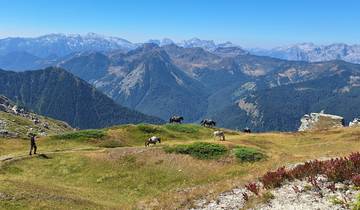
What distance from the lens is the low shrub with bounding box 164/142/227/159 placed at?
58.6 meters

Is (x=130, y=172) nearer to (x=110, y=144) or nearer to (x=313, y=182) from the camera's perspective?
(x=110, y=144)

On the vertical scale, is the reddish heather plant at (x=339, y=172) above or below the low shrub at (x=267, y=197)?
above

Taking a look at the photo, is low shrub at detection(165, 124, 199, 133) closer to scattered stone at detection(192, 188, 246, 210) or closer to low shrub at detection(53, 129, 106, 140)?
low shrub at detection(53, 129, 106, 140)

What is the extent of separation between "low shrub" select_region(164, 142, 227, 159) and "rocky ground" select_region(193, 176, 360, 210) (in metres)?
28.9

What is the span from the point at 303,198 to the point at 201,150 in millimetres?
33718

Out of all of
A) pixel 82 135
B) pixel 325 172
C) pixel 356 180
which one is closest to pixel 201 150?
pixel 82 135

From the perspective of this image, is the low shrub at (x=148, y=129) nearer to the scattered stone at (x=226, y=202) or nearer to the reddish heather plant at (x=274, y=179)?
the scattered stone at (x=226, y=202)

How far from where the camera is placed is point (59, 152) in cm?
6494

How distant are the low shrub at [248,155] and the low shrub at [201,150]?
1.85m

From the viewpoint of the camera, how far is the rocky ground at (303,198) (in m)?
24.5

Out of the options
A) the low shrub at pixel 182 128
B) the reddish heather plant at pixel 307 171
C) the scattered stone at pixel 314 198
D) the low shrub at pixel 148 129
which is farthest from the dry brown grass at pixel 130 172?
the low shrub at pixel 182 128

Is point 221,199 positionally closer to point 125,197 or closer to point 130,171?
point 125,197

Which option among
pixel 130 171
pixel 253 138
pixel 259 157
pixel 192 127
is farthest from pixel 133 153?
pixel 192 127

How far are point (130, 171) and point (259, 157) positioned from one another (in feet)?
51.6
